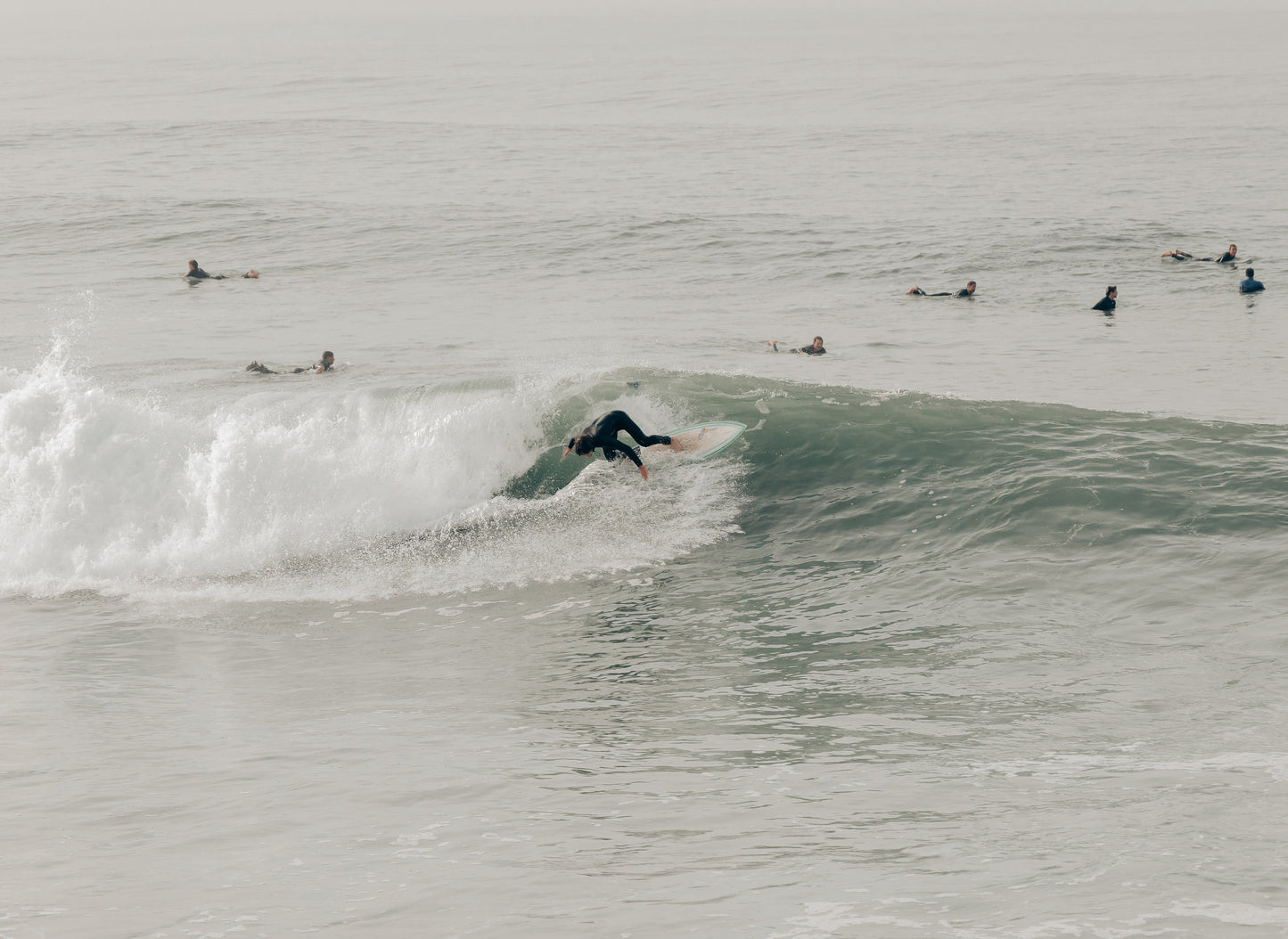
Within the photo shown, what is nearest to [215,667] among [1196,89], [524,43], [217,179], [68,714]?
[68,714]

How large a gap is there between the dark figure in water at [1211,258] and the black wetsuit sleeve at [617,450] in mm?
22400

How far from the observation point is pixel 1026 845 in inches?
285

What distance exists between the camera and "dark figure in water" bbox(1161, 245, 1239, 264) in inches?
1221

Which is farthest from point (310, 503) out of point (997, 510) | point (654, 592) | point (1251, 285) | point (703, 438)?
point (1251, 285)

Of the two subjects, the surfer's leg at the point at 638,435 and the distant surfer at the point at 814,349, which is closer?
the surfer's leg at the point at 638,435

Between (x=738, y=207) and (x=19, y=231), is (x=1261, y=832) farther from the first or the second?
(x=19, y=231)

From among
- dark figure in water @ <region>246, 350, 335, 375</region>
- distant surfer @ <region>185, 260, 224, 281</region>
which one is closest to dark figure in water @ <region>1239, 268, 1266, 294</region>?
dark figure in water @ <region>246, 350, 335, 375</region>

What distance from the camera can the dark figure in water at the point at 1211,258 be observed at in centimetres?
3102

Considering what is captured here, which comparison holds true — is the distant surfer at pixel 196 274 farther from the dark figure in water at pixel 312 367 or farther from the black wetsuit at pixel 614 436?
the black wetsuit at pixel 614 436

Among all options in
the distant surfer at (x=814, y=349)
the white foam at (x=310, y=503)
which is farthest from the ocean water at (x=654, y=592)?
the distant surfer at (x=814, y=349)

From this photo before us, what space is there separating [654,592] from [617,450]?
3192mm

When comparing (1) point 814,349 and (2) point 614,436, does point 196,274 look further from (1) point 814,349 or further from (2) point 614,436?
(2) point 614,436

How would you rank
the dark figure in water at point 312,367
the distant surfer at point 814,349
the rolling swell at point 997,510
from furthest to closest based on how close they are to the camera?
the distant surfer at point 814,349, the dark figure in water at point 312,367, the rolling swell at point 997,510

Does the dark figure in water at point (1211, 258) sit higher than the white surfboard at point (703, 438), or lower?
higher
